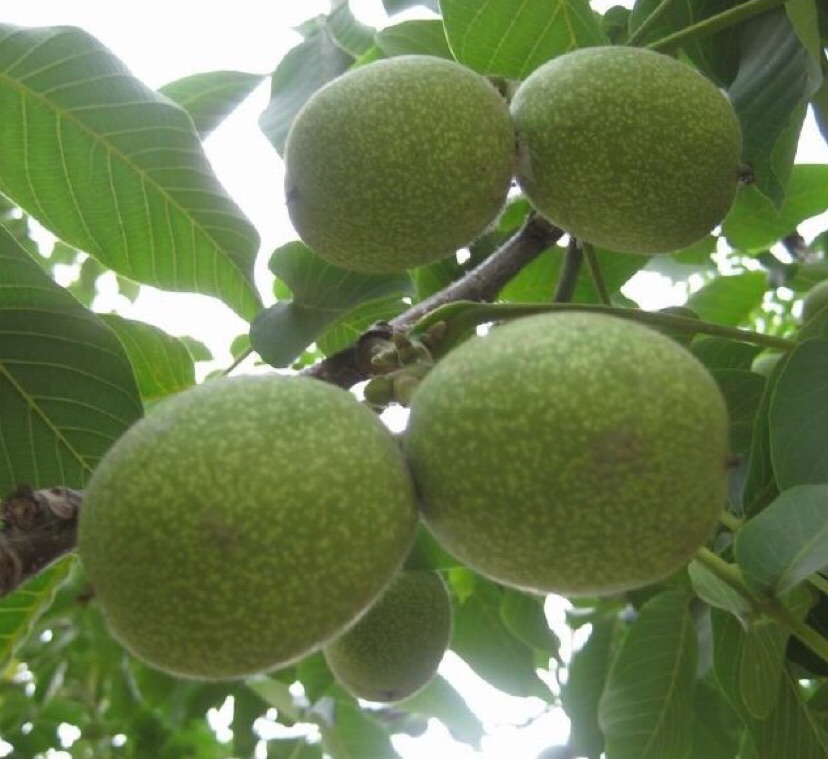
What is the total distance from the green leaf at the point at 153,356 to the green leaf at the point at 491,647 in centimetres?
82

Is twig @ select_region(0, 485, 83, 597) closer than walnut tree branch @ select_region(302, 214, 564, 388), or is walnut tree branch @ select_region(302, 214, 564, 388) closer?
twig @ select_region(0, 485, 83, 597)

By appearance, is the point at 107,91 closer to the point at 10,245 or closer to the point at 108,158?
the point at 108,158

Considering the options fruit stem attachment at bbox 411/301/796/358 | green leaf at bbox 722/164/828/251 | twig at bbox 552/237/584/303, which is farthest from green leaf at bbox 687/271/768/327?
fruit stem attachment at bbox 411/301/796/358

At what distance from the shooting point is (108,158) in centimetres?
151

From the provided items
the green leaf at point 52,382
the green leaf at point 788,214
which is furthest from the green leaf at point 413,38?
the green leaf at point 52,382

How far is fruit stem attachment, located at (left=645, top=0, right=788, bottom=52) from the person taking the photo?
1519 millimetres

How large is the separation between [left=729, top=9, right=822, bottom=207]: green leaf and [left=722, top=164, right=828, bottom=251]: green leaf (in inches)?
17.8

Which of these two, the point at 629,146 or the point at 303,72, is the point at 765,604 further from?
the point at 303,72

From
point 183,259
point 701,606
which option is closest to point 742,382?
point 701,606

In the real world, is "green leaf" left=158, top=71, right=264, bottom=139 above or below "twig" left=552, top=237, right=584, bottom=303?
Answer: above

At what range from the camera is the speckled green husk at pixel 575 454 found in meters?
0.92

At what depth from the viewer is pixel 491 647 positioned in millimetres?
2271

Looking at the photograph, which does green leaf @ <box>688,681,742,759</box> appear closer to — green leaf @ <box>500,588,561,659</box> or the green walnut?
green leaf @ <box>500,588,561,659</box>

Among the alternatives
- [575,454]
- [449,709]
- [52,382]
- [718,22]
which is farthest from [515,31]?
[449,709]
